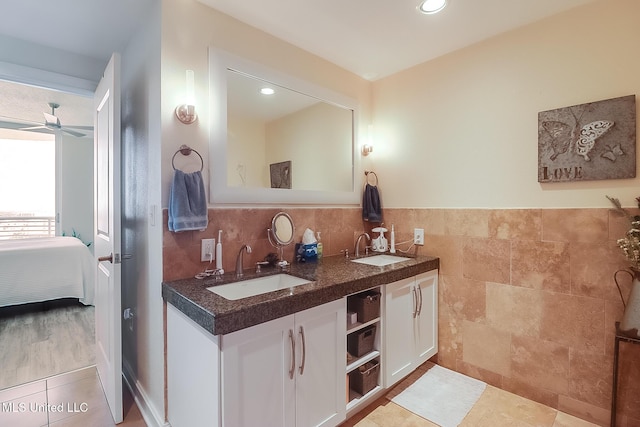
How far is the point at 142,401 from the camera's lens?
5.94 ft

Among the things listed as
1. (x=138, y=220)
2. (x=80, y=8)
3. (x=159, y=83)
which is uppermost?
(x=80, y=8)

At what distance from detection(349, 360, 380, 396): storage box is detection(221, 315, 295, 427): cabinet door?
0.55 meters

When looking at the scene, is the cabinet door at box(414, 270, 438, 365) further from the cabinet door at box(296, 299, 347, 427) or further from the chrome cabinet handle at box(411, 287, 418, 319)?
the cabinet door at box(296, 299, 347, 427)

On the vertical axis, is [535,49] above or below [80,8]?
below

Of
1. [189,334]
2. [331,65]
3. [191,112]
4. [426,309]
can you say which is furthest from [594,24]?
[189,334]

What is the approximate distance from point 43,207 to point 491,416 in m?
6.98

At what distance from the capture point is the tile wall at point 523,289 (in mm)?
1655

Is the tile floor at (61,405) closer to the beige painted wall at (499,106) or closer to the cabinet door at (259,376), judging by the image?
the cabinet door at (259,376)

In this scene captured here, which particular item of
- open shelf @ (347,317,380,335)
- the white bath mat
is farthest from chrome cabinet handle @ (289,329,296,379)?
the white bath mat

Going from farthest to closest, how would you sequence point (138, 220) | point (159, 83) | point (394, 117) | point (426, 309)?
point (394, 117) < point (426, 309) < point (138, 220) < point (159, 83)

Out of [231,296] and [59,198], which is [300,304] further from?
[59,198]

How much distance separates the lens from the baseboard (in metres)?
1.61

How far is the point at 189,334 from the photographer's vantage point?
1.34 meters

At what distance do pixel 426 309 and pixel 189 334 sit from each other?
1604 millimetres
